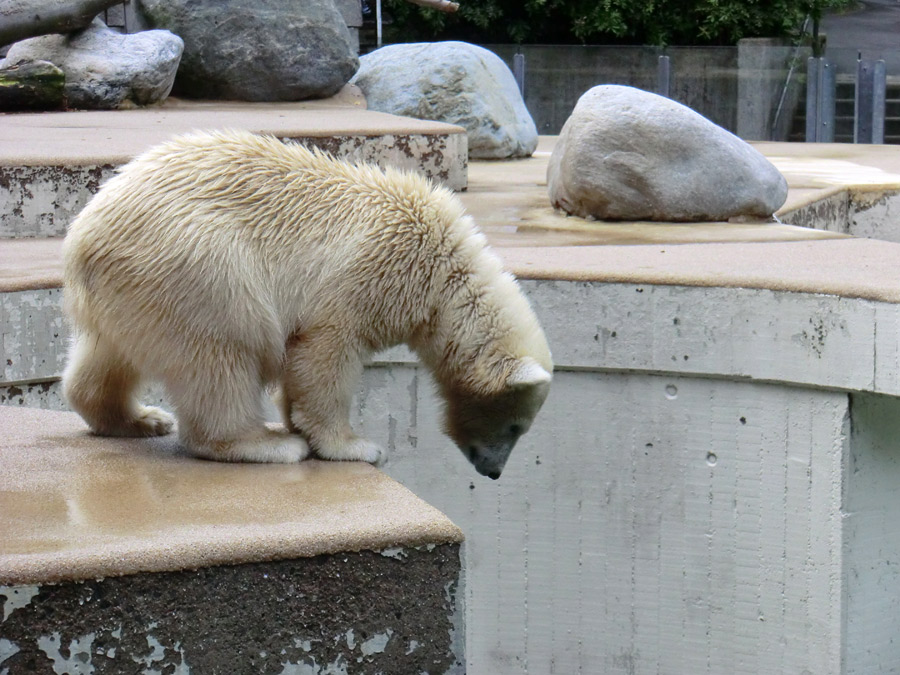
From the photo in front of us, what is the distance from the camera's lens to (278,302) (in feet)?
9.68

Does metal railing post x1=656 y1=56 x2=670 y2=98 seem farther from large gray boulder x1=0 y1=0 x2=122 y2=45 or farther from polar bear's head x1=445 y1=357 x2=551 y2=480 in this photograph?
polar bear's head x1=445 y1=357 x2=551 y2=480

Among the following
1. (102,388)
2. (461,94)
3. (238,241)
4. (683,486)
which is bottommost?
(683,486)

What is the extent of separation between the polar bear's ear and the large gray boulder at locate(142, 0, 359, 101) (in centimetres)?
720

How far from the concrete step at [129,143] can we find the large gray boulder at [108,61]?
8.6 inches

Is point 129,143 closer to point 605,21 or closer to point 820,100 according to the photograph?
point 820,100

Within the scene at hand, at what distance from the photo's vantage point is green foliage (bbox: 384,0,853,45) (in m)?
17.5

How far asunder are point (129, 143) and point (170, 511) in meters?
4.02

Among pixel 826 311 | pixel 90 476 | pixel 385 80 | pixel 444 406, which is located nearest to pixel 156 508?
pixel 90 476

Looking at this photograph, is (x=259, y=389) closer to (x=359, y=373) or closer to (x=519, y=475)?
(x=359, y=373)

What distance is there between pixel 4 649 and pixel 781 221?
16.9ft

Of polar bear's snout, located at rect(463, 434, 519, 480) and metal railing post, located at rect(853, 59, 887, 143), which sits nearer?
polar bear's snout, located at rect(463, 434, 519, 480)

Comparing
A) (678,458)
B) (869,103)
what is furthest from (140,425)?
(869,103)

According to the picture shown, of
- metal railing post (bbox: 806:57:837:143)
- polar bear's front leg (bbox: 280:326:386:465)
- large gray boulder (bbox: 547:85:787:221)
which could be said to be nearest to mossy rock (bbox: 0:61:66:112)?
large gray boulder (bbox: 547:85:787:221)

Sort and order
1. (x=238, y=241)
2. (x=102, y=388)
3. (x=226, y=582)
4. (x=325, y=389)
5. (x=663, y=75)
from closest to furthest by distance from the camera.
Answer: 1. (x=226, y=582)
2. (x=238, y=241)
3. (x=325, y=389)
4. (x=102, y=388)
5. (x=663, y=75)
